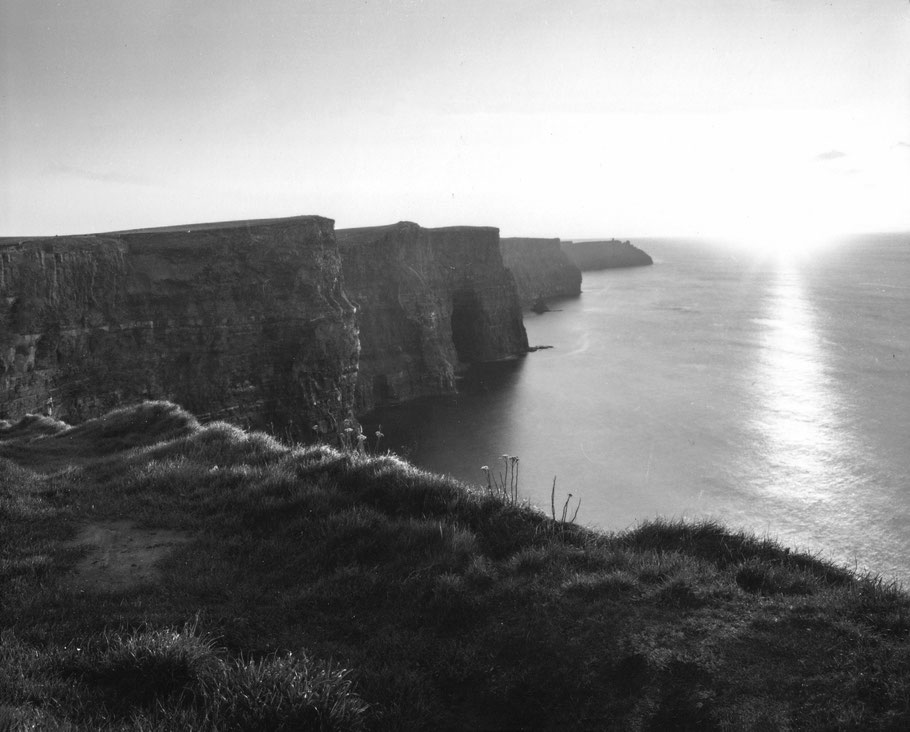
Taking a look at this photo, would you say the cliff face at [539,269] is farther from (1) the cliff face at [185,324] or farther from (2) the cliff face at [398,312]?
(1) the cliff face at [185,324]

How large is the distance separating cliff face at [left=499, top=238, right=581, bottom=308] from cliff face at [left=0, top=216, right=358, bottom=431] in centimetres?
8613

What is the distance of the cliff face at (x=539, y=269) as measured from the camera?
5182 inches

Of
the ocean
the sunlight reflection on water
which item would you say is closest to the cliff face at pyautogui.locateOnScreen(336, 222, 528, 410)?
the ocean

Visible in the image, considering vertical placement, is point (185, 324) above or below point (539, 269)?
below

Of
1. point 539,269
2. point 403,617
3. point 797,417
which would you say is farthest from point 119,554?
point 539,269

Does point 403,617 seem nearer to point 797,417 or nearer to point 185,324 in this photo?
point 185,324

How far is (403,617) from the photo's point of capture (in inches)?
263

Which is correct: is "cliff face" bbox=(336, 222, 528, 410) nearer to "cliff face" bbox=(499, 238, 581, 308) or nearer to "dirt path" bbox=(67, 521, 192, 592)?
"dirt path" bbox=(67, 521, 192, 592)

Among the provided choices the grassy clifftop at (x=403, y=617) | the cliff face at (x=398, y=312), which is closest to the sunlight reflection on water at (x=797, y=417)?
the cliff face at (x=398, y=312)

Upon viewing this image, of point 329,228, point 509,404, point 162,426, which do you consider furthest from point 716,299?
point 162,426

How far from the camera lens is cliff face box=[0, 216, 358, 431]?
33719 mm

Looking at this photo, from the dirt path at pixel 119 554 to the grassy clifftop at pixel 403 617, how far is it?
0.04m

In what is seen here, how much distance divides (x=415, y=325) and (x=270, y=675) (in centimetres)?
6118

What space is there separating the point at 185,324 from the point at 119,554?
36.9 m
